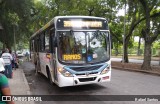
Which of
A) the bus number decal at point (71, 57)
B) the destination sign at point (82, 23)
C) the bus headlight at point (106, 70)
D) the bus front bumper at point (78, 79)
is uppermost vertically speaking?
the destination sign at point (82, 23)

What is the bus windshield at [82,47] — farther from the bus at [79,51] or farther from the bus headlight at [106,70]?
the bus headlight at [106,70]

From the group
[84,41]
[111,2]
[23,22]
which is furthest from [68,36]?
[23,22]

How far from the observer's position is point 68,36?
9.88m

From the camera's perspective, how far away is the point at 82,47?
997 cm

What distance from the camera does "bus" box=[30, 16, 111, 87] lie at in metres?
9.67

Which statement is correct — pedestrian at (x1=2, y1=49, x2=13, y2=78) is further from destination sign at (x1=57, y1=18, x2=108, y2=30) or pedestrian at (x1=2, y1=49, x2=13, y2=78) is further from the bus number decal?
the bus number decal

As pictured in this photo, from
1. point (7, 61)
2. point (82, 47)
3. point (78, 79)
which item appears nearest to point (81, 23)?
point (82, 47)

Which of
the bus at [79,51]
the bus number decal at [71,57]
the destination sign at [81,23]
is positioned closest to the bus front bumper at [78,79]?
the bus at [79,51]

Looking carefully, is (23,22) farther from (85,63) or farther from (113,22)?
(85,63)

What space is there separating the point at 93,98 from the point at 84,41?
7.88 ft

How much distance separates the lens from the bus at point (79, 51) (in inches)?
381

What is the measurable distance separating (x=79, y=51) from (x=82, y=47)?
21cm

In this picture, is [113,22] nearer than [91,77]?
No

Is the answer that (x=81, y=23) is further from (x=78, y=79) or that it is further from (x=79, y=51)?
(x=78, y=79)
